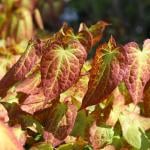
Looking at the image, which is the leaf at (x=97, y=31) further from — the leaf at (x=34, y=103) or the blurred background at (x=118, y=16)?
the blurred background at (x=118, y=16)

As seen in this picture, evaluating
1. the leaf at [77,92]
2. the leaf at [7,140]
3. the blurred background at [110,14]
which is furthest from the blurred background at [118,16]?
the leaf at [7,140]

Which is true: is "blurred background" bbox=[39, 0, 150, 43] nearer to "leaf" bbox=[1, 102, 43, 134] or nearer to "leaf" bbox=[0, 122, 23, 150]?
"leaf" bbox=[1, 102, 43, 134]

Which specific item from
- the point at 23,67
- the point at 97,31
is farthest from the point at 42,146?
the point at 97,31

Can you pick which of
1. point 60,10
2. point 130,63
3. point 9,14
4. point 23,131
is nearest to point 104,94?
point 130,63

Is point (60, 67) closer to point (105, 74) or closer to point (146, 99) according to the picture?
point (105, 74)

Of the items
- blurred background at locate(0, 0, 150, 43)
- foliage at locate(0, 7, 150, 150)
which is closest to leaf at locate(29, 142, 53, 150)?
foliage at locate(0, 7, 150, 150)

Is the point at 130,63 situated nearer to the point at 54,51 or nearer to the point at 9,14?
the point at 54,51

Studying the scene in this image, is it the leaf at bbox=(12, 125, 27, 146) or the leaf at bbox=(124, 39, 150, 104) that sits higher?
the leaf at bbox=(124, 39, 150, 104)
